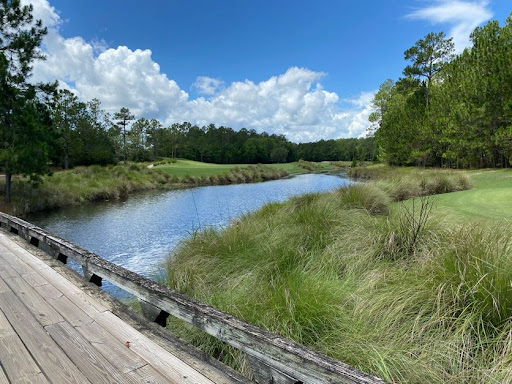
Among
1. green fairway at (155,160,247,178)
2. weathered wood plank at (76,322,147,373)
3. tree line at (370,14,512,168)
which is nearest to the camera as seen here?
weathered wood plank at (76,322,147,373)

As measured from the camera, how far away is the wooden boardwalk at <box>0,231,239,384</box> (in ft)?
6.08

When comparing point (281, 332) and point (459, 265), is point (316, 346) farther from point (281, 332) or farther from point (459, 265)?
point (459, 265)

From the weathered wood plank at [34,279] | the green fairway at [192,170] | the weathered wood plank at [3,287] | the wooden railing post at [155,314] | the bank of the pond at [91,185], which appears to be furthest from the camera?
the green fairway at [192,170]

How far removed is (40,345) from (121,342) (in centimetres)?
57

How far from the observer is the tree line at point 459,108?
66.1ft

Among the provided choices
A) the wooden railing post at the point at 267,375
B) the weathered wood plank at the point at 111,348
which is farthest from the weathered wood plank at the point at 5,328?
the wooden railing post at the point at 267,375

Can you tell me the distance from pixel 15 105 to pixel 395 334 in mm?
17841

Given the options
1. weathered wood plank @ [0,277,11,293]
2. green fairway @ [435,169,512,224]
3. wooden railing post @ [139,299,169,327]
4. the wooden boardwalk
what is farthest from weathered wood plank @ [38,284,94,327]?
green fairway @ [435,169,512,224]

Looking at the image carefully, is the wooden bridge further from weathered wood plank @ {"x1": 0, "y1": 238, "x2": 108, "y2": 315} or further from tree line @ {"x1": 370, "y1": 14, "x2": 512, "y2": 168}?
tree line @ {"x1": 370, "y1": 14, "x2": 512, "y2": 168}

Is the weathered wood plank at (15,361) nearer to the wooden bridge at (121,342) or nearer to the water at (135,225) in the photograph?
the wooden bridge at (121,342)

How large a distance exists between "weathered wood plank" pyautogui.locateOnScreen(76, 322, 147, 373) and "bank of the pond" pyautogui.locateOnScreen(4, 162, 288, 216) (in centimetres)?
1465

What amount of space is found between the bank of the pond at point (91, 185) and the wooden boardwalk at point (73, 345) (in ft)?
45.2

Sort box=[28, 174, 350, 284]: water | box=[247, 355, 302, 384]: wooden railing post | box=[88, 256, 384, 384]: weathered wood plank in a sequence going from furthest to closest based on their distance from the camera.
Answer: box=[28, 174, 350, 284]: water, box=[247, 355, 302, 384]: wooden railing post, box=[88, 256, 384, 384]: weathered wood plank

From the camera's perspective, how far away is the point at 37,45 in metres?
15.2
